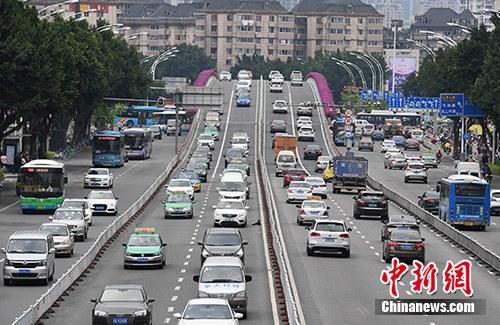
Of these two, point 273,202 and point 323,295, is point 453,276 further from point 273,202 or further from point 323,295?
point 273,202

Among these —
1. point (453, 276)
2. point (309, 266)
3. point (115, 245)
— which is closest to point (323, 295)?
point (453, 276)

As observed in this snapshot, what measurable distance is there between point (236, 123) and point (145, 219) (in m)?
94.6

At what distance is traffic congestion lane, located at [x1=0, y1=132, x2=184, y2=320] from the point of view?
46.9 m

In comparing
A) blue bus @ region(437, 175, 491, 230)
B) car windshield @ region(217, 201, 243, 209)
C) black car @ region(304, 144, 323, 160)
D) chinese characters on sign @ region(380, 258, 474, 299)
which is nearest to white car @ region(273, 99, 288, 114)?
black car @ region(304, 144, 323, 160)

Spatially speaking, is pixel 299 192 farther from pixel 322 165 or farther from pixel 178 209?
pixel 322 165

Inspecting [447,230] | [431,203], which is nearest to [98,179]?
[431,203]

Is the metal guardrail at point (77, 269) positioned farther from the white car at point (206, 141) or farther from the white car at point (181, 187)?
the white car at point (206, 141)

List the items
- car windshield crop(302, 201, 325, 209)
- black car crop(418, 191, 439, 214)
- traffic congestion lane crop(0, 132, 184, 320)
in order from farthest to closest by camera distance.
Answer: black car crop(418, 191, 439, 214)
car windshield crop(302, 201, 325, 209)
traffic congestion lane crop(0, 132, 184, 320)

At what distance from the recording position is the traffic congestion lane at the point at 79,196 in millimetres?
46875

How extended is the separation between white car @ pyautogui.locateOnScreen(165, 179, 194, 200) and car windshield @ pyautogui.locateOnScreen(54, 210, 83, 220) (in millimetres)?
20072

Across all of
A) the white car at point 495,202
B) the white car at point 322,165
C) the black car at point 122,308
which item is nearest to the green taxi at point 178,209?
the white car at point 495,202

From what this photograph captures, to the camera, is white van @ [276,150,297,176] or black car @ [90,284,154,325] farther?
white van @ [276,150,297,176]

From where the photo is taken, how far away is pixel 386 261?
2263 inches

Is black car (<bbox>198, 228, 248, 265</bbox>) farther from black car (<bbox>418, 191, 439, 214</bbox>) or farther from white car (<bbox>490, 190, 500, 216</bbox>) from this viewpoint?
white car (<bbox>490, 190, 500, 216</bbox>)
